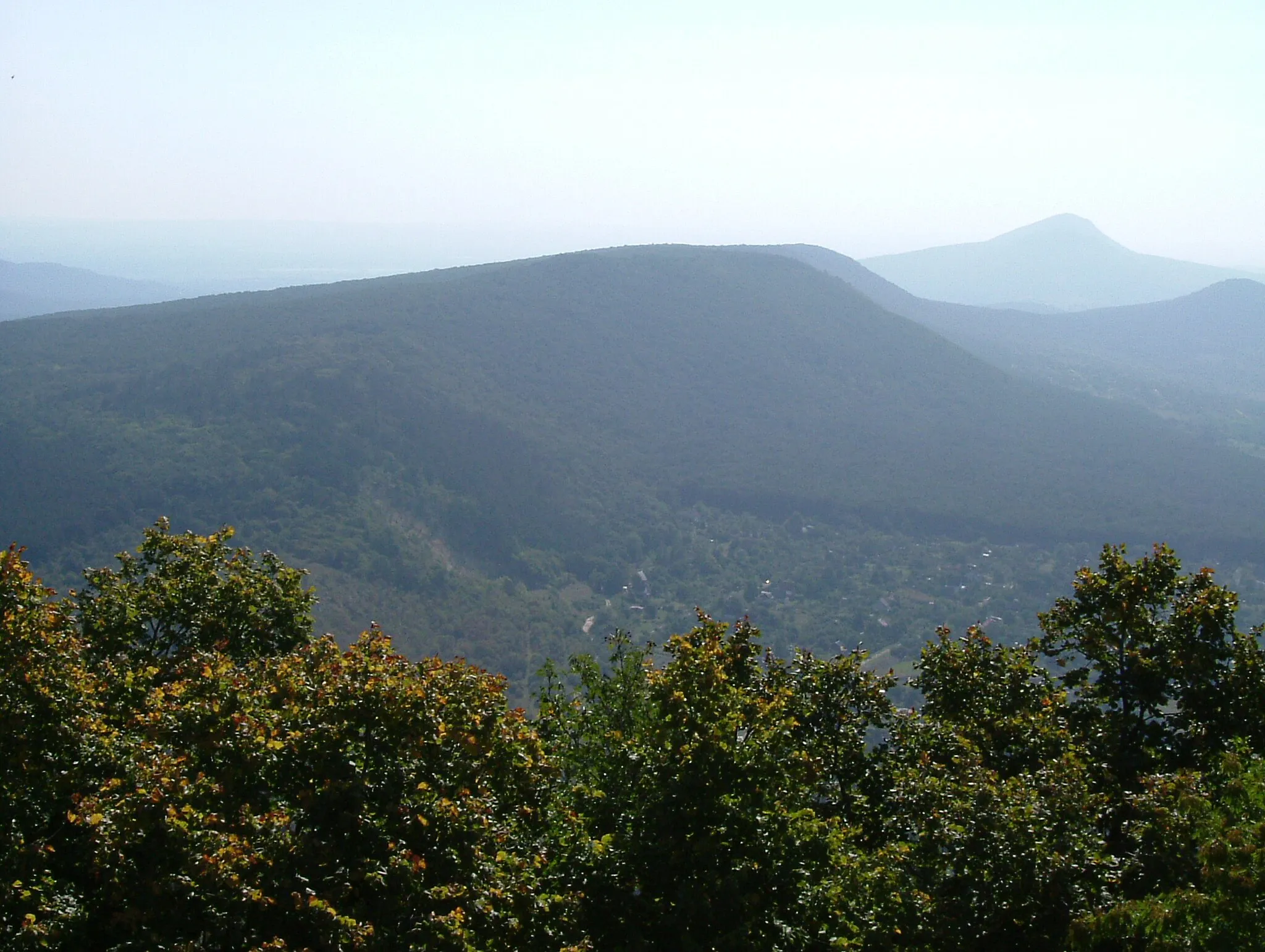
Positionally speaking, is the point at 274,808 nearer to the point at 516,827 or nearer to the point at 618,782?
the point at 516,827

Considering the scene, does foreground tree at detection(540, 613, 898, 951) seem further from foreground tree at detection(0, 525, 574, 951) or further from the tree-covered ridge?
foreground tree at detection(0, 525, 574, 951)

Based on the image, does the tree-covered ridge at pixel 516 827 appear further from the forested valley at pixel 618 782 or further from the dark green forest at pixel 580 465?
the dark green forest at pixel 580 465

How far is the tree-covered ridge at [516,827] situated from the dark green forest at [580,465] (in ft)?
219

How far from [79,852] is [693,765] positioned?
23.8 feet

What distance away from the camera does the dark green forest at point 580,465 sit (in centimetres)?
9725

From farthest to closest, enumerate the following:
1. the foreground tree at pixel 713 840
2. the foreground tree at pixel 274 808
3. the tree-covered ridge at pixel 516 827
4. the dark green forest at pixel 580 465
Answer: the dark green forest at pixel 580 465 → the foreground tree at pixel 713 840 → the tree-covered ridge at pixel 516 827 → the foreground tree at pixel 274 808

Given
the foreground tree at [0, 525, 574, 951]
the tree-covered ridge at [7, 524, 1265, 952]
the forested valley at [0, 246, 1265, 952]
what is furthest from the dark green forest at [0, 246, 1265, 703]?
the tree-covered ridge at [7, 524, 1265, 952]

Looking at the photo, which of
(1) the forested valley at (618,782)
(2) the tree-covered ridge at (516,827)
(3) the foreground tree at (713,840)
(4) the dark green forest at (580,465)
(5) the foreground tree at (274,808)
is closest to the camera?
(5) the foreground tree at (274,808)

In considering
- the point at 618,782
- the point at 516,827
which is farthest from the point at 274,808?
the point at 618,782

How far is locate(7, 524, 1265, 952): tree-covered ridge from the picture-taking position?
10.3 m

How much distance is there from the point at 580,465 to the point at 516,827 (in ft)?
379

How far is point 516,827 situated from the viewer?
12891 mm

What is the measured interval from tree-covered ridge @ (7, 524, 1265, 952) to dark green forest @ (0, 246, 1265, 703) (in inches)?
2624

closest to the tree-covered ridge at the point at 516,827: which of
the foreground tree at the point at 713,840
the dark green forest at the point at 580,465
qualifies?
the foreground tree at the point at 713,840
